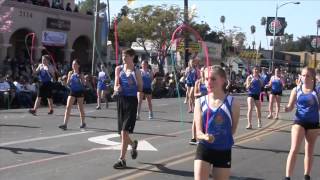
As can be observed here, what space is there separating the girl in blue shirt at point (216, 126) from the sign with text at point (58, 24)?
31186mm

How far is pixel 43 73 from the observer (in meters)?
17.3

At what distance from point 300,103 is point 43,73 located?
10234 mm

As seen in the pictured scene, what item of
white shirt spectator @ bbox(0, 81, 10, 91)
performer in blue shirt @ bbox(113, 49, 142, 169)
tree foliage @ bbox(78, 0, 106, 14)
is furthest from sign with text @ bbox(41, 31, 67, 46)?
performer in blue shirt @ bbox(113, 49, 142, 169)

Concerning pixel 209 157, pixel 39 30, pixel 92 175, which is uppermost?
pixel 39 30

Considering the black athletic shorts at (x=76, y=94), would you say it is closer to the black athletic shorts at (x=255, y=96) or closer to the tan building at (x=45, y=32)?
the black athletic shorts at (x=255, y=96)

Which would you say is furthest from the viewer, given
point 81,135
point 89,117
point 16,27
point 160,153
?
point 16,27

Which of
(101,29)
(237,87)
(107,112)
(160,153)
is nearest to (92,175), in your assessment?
(160,153)

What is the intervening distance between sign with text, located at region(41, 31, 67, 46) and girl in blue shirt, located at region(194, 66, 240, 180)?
3089cm

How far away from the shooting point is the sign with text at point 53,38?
3597 centimetres

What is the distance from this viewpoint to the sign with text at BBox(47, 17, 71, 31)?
36.1 metres

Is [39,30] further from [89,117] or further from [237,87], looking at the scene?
[89,117]

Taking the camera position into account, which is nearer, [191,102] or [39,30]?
[191,102]

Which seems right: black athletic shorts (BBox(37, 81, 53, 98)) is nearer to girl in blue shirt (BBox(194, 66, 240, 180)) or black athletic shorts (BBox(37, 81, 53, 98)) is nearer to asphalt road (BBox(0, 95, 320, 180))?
asphalt road (BBox(0, 95, 320, 180))

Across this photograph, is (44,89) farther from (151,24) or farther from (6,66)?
(151,24)
